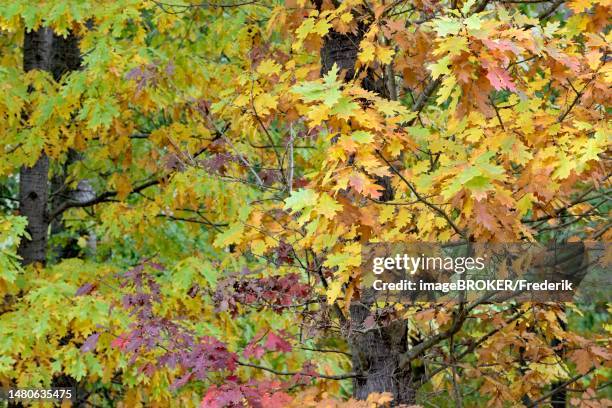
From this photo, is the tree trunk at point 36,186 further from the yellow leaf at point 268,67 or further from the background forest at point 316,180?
the yellow leaf at point 268,67

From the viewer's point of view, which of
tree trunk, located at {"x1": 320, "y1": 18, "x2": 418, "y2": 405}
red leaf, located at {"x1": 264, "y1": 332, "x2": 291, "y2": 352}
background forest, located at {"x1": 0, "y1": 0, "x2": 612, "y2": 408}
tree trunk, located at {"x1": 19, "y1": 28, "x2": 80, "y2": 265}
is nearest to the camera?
background forest, located at {"x1": 0, "y1": 0, "x2": 612, "y2": 408}

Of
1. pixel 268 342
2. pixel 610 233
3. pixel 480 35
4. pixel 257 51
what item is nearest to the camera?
pixel 480 35

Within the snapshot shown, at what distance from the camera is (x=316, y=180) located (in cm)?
362

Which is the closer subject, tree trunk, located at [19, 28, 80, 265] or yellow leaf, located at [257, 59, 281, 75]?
yellow leaf, located at [257, 59, 281, 75]

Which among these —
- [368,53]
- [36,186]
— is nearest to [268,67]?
[368,53]

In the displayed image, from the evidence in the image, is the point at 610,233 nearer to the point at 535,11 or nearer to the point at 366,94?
the point at 366,94

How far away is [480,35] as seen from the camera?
3172 millimetres

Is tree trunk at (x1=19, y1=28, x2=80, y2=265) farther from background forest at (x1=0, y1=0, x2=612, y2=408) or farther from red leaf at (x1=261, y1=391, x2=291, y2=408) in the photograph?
red leaf at (x1=261, y1=391, x2=291, y2=408)

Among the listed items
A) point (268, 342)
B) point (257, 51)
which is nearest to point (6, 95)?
point (257, 51)

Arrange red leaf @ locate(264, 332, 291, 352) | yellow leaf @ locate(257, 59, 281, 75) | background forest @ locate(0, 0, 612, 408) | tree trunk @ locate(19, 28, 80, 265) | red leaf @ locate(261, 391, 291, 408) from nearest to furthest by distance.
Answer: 1. background forest @ locate(0, 0, 612, 408)
2. red leaf @ locate(261, 391, 291, 408)
3. red leaf @ locate(264, 332, 291, 352)
4. yellow leaf @ locate(257, 59, 281, 75)
5. tree trunk @ locate(19, 28, 80, 265)

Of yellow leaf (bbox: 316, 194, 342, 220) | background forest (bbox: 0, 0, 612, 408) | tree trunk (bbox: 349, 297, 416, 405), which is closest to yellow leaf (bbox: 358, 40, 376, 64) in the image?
background forest (bbox: 0, 0, 612, 408)

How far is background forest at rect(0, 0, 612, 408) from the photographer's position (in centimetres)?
354

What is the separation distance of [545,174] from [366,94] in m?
0.91

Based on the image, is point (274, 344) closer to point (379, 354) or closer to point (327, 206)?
point (379, 354)
